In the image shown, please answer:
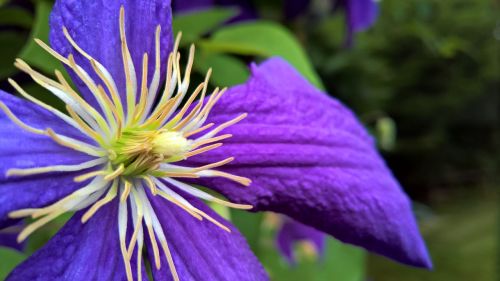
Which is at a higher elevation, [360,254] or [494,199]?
[494,199]

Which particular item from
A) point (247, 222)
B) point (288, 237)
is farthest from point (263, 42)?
point (288, 237)

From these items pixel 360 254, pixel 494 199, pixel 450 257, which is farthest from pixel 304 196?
pixel 494 199

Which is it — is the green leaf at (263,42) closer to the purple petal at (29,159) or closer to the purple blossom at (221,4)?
the purple blossom at (221,4)

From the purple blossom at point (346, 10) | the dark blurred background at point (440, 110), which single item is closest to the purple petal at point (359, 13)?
the purple blossom at point (346, 10)

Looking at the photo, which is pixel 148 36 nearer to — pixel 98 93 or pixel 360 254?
pixel 98 93

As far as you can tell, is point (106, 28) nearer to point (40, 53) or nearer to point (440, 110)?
point (40, 53)

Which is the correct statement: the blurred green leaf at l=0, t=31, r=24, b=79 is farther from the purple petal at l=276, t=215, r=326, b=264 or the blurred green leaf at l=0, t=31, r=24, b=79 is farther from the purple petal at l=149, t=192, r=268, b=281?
the purple petal at l=276, t=215, r=326, b=264
